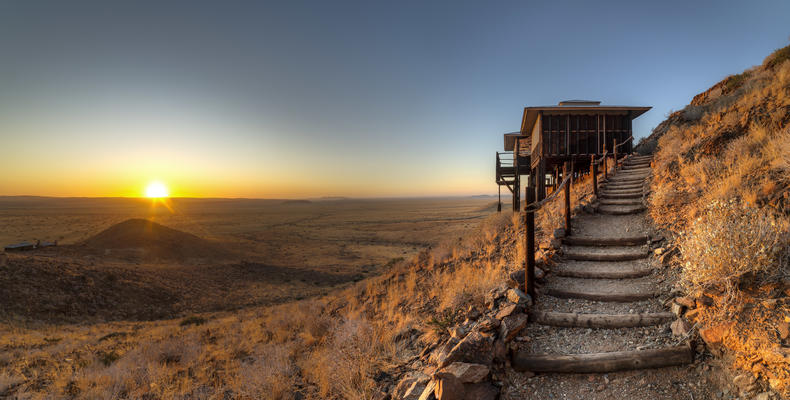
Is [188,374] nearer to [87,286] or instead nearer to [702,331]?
[702,331]

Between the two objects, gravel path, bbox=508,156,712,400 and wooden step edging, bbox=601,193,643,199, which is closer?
gravel path, bbox=508,156,712,400

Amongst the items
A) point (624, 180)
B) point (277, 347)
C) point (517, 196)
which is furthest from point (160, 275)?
point (624, 180)

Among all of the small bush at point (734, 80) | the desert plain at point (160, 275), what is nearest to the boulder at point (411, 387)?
the desert plain at point (160, 275)

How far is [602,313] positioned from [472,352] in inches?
85.7

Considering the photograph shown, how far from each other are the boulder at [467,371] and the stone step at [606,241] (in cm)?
453

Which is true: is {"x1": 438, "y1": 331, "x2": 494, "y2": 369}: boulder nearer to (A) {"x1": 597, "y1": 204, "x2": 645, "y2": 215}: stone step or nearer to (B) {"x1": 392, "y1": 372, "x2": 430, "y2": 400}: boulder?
(B) {"x1": 392, "y1": 372, "x2": 430, "y2": 400}: boulder

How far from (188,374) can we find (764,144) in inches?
498

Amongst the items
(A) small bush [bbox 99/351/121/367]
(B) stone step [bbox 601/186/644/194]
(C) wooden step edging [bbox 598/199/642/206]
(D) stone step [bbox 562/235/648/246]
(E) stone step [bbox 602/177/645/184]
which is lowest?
(A) small bush [bbox 99/351/121/367]

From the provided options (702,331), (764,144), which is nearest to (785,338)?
(702,331)

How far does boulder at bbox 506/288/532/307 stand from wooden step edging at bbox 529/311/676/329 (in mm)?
163

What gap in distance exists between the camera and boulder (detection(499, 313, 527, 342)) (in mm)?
3426

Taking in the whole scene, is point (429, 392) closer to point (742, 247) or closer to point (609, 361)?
point (609, 361)

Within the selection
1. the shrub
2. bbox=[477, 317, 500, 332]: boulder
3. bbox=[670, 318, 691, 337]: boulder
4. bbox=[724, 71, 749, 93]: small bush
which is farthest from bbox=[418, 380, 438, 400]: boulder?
bbox=[724, 71, 749, 93]: small bush

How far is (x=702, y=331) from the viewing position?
3.06 metres
